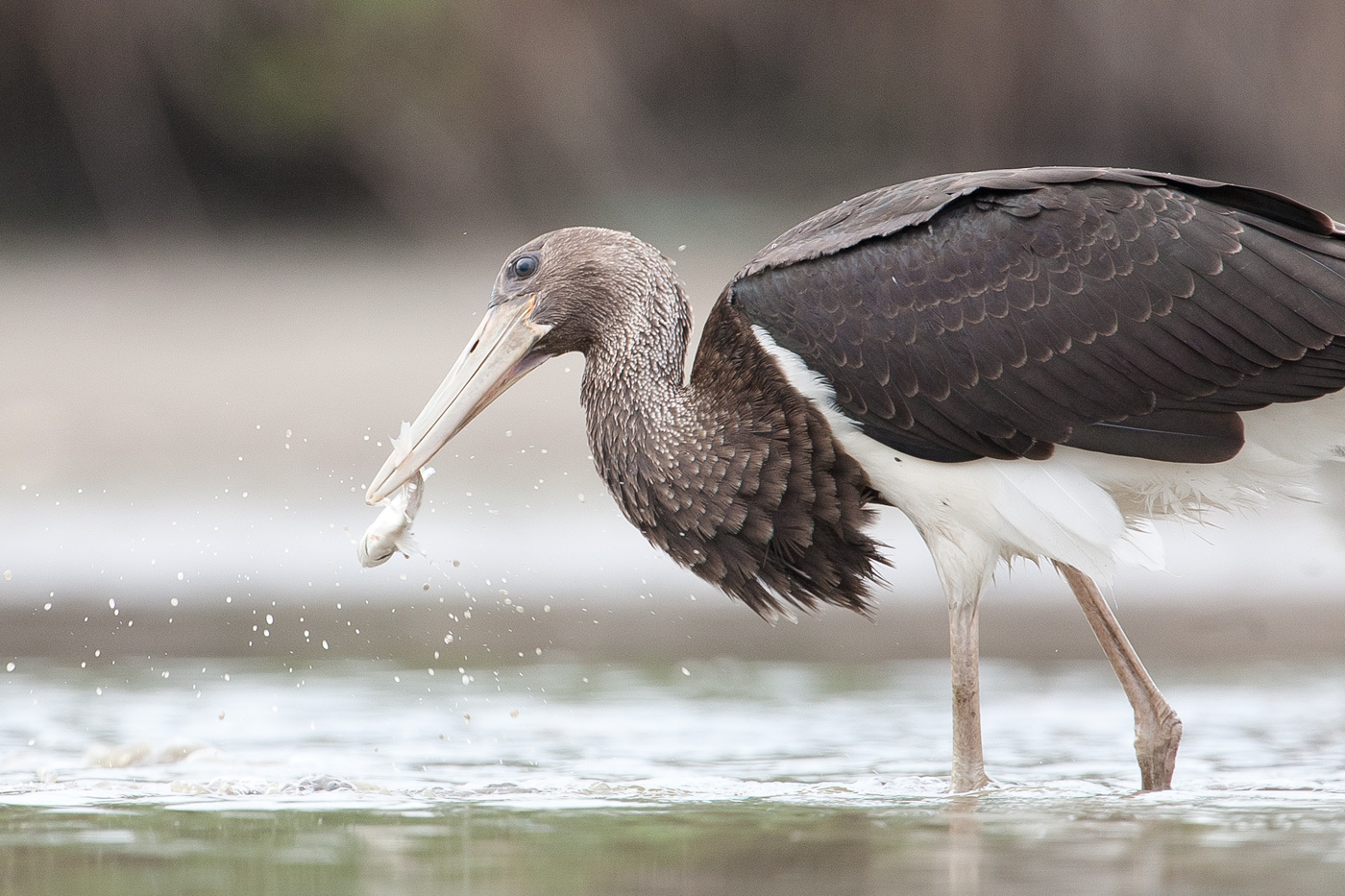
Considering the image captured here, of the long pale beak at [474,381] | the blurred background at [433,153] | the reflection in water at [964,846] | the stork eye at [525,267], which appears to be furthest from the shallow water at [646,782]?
the blurred background at [433,153]

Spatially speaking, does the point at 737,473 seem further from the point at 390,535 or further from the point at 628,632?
the point at 628,632

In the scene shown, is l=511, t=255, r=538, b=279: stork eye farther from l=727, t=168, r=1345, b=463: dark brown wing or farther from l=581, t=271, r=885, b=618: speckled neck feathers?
l=727, t=168, r=1345, b=463: dark brown wing

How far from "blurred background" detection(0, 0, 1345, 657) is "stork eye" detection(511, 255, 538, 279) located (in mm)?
4726

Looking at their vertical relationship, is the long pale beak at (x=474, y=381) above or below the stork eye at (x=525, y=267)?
below

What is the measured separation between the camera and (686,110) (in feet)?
53.7

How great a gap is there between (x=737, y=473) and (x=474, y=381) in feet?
2.97

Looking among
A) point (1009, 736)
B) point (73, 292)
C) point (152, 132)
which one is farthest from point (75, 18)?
point (1009, 736)

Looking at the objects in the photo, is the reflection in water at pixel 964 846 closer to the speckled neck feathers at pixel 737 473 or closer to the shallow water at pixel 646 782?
the shallow water at pixel 646 782

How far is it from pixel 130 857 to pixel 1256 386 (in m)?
3.01

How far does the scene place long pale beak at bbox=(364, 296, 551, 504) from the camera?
19.7ft

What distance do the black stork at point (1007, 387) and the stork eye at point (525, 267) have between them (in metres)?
0.67

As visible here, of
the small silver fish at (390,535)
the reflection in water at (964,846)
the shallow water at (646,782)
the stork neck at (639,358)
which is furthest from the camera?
the stork neck at (639,358)

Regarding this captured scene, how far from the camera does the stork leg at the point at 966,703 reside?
536 cm

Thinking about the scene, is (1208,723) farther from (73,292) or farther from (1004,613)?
(73,292)
